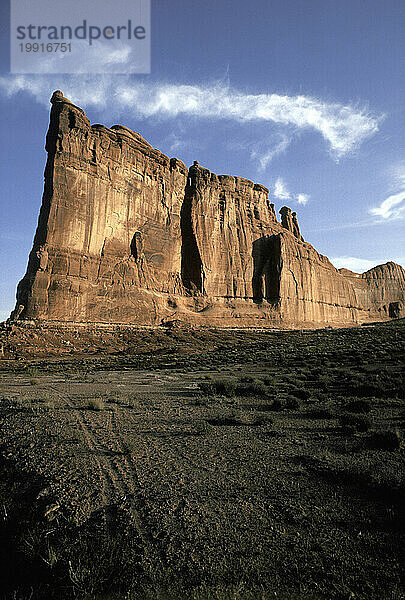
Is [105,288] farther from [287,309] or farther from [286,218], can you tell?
[286,218]

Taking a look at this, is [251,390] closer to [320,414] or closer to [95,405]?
[320,414]

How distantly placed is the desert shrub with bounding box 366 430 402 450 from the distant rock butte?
116 ft

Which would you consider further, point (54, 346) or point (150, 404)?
point (54, 346)

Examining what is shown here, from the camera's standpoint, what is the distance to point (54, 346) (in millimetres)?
30703

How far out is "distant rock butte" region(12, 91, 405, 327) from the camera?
38188 millimetres

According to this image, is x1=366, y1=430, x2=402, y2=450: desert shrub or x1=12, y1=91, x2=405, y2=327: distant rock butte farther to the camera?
x1=12, y1=91, x2=405, y2=327: distant rock butte

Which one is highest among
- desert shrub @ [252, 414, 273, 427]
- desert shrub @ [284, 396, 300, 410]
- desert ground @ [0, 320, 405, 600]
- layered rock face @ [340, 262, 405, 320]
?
layered rock face @ [340, 262, 405, 320]

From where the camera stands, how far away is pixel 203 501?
429 centimetres

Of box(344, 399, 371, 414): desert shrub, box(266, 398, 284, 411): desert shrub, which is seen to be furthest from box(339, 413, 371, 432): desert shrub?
box(266, 398, 284, 411): desert shrub

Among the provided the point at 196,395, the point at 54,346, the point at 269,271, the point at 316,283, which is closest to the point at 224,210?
the point at 269,271

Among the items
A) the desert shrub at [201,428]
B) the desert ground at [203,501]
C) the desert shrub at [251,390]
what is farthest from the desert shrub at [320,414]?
the desert shrub at [251,390]

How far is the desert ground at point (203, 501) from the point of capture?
3.08 m

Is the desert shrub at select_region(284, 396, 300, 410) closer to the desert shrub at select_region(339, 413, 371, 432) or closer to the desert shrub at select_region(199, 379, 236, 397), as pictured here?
the desert shrub at select_region(339, 413, 371, 432)

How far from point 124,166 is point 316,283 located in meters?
44.9
